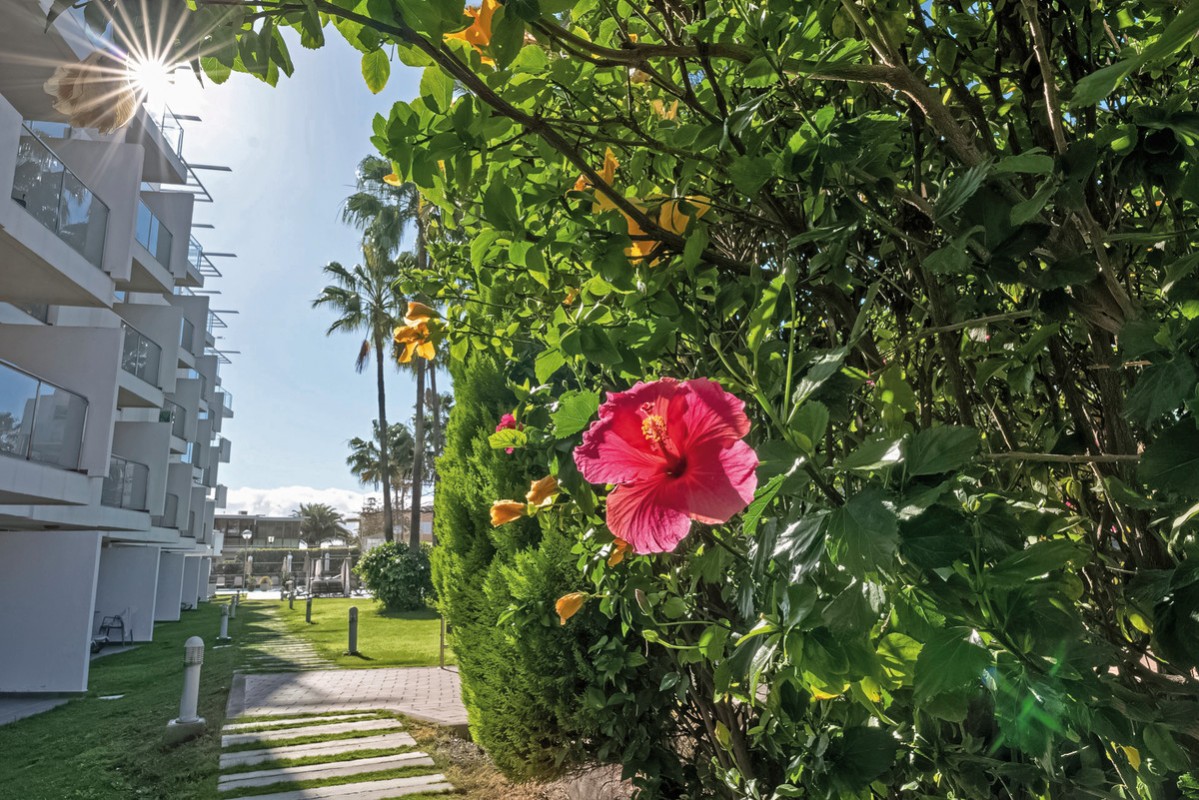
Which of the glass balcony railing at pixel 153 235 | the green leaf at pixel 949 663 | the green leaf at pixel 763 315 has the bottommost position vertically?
the green leaf at pixel 949 663

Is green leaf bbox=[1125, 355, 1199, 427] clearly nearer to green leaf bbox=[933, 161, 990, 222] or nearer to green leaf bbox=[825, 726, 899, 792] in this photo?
green leaf bbox=[933, 161, 990, 222]

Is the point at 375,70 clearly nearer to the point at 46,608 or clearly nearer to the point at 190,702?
the point at 190,702

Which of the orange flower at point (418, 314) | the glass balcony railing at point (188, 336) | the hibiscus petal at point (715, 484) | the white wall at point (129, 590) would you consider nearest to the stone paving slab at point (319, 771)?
the orange flower at point (418, 314)

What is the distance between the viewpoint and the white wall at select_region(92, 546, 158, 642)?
15.6 m

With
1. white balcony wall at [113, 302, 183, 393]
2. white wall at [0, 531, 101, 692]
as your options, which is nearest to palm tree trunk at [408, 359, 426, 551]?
white balcony wall at [113, 302, 183, 393]

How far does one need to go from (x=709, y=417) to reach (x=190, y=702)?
25.3 ft

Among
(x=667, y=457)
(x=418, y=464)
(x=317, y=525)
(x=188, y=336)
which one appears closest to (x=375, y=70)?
(x=667, y=457)

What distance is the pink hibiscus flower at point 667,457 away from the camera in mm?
709

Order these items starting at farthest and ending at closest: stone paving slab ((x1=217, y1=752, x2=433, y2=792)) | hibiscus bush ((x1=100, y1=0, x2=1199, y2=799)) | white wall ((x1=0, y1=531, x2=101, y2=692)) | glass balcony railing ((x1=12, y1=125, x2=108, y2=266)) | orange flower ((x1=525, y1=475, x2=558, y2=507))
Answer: white wall ((x1=0, y1=531, x2=101, y2=692)) → glass balcony railing ((x1=12, y1=125, x2=108, y2=266)) → stone paving slab ((x1=217, y1=752, x2=433, y2=792)) → orange flower ((x1=525, y1=475, x2=558, y2=507)) → hibiscus bush ((x1=100, y1=0, x2=1199, y2=799))

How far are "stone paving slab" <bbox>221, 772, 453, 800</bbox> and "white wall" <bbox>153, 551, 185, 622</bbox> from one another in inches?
739

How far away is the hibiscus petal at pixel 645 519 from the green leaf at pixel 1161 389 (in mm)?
425

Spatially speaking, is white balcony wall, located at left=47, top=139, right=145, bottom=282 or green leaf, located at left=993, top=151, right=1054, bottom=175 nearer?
green leaf, located at left=993, top=151, right=1054, bottom=175

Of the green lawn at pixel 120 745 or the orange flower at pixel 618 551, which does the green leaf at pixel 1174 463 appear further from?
A: the green lawn at pixel 120 745

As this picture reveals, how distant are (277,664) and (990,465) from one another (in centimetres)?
1230
